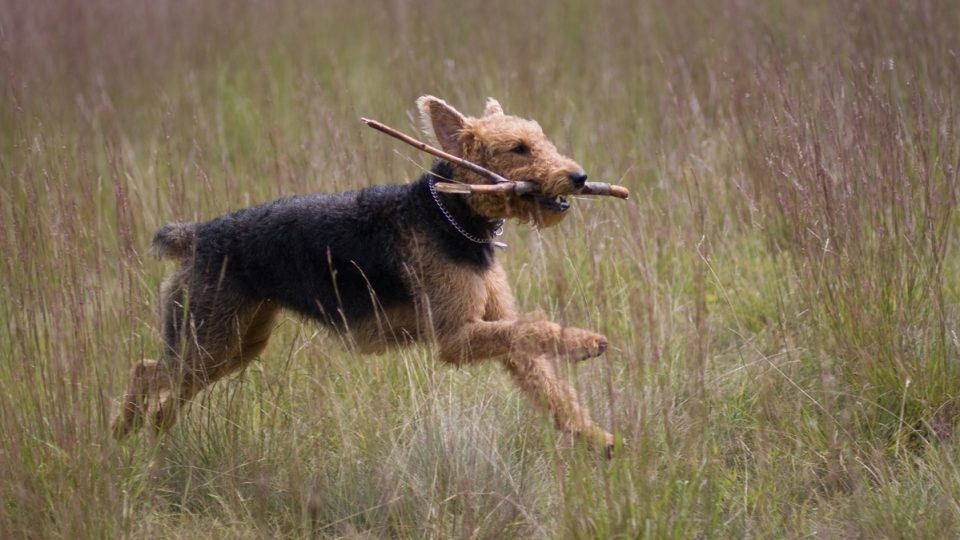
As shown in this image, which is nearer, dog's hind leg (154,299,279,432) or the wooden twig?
the wooden twig

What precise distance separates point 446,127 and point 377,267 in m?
0.61

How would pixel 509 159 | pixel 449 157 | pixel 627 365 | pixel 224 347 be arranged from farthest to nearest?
pixel 224 347 → pixel 509 159 → pixel 449 157 → pixel 627 365

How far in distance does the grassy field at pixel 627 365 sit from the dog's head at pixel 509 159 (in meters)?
0.33

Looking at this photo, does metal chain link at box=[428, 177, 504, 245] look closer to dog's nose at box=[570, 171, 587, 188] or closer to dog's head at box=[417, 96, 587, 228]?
dog's head at box=[417, 96, 587, 228]

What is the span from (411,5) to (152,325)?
200 inches

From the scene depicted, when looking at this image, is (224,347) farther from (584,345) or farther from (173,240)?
(584,345)

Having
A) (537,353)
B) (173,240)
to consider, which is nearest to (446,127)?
(537,353)

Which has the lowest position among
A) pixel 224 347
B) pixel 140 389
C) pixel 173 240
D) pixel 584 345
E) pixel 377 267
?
pixel 140 389

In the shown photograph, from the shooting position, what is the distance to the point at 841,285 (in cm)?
420

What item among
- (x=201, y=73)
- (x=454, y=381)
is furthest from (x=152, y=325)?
(x=201, y=73)

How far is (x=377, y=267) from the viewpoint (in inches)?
169

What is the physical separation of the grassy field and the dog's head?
33 centimetres

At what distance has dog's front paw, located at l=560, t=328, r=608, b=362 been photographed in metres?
3.68

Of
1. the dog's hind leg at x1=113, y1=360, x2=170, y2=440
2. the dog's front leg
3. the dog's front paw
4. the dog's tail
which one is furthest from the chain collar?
the dog's hind leg at x1=113, y1=360, x2=170, y2=440
